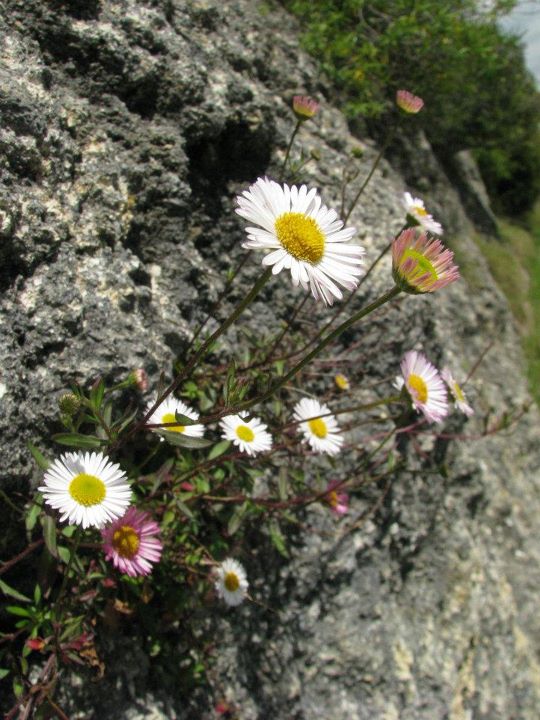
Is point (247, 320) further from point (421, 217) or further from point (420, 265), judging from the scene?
point (420, 265)

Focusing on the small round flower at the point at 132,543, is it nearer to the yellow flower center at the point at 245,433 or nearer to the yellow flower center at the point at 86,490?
the yellow flower center at the point at 86,490

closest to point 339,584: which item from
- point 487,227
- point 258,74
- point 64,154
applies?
point 64,154

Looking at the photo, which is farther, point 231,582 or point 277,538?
point 277,538

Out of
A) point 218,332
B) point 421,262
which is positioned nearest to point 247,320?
point 218,332

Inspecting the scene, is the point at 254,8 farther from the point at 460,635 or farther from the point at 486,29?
the point at 460,635

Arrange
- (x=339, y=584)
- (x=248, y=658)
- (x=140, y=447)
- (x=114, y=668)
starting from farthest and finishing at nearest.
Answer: (x=339, y=584), (x=248, y=658), (x=140, y=447), (x=114, y=668)

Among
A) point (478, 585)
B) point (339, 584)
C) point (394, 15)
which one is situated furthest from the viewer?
point (394, 15)

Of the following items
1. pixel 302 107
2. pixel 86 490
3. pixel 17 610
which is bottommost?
pixel 17 610

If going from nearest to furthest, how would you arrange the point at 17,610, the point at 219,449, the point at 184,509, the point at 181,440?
the point at 181,440 → the point at 17,610 → the point at 184,509 → the point at 219,449
